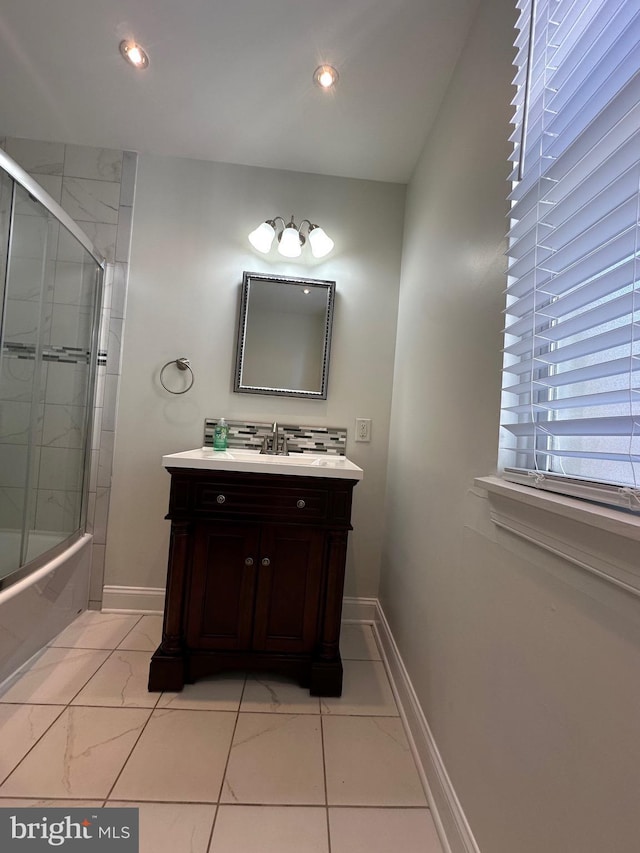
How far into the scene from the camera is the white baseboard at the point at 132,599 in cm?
192

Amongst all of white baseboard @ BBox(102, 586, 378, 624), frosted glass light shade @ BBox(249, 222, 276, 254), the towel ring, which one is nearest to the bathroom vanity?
white baseboard @ BBox(102, 586, 378, 624)

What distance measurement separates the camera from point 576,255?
68 cm

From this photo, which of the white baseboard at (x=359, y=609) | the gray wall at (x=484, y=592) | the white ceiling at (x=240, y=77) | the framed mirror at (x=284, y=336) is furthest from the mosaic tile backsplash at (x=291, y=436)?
the white ceiling at (x=240, y=77)

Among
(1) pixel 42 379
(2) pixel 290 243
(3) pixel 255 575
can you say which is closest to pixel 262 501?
(3) pixel 255 575

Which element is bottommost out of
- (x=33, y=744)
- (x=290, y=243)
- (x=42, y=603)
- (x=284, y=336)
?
(x=33, y=744)

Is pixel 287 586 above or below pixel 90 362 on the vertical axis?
below

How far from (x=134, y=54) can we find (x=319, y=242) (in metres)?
0.95

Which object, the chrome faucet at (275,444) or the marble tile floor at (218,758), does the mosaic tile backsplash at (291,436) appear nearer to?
the chrome faucet at (275,444)

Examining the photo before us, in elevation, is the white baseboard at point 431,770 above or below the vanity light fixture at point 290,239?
below

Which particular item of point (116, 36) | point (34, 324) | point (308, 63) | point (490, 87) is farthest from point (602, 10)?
point (34, 324)

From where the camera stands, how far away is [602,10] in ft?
2.09

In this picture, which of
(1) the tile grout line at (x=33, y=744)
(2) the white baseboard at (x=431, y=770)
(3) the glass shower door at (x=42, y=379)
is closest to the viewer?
(2) the white baseboard at (x=431, y=770)

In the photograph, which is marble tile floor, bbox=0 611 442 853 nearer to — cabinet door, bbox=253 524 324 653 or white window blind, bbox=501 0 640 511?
cabinet door, bbox=253 524 324 653

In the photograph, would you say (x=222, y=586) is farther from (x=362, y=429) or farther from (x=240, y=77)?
(x=240, y=77)
